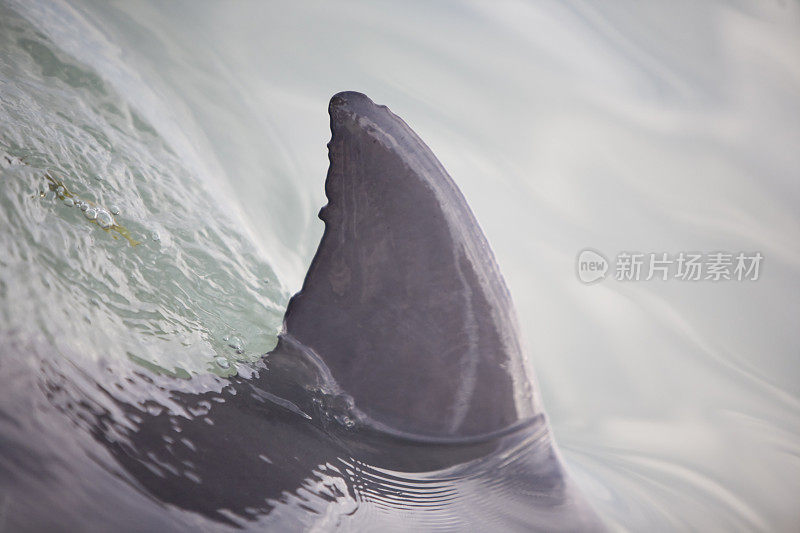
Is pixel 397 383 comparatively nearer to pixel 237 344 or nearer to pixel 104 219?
pixel 237 344

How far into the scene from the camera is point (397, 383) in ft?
8.36

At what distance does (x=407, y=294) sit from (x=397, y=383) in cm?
36

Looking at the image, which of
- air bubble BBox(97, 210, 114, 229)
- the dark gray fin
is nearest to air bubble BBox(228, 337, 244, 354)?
the dark gray fin

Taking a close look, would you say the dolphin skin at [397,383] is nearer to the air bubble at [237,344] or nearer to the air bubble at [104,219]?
the air bubble at [237,344]

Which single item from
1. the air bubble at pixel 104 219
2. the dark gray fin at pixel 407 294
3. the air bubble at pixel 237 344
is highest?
the dark gray fin at pixel 407 294

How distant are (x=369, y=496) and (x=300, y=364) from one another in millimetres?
645

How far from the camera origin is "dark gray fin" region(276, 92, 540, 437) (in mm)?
2414

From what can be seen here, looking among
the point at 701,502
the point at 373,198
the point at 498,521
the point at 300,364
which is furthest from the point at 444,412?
the point at 701,502

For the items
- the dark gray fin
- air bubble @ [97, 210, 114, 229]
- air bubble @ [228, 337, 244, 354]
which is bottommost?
air bubble @ [228, 337, 244, 354]

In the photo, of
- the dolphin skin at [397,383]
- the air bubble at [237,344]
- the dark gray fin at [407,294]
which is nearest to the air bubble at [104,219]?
the air bubble at [237,344]

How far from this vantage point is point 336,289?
258 centimetres

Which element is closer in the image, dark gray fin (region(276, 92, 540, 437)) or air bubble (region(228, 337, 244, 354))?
dark gray fin (region(276, 92, 540, 437))

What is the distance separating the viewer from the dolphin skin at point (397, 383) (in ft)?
7.61

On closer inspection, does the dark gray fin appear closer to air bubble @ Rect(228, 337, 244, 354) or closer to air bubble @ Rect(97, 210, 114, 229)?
air bubble @ Rect(228, 337, 244, 354)
